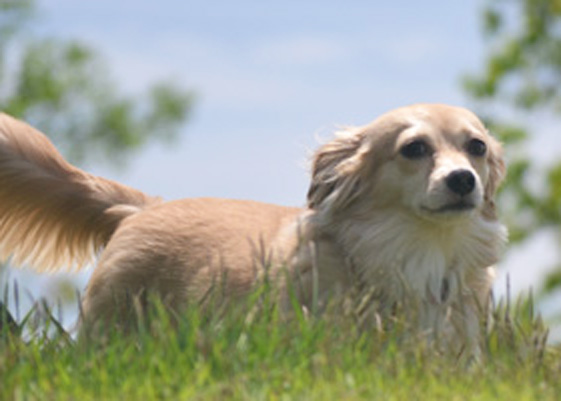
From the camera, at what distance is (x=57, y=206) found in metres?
6.60

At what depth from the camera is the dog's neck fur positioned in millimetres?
5605

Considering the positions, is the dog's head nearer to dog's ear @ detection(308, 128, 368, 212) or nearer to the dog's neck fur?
dog's ear @ detection(308, 128, 368, 212)

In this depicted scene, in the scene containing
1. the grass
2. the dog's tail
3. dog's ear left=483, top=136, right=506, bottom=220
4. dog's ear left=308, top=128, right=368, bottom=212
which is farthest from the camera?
the dog's tail

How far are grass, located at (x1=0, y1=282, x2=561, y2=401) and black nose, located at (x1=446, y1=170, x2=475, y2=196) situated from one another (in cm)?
73

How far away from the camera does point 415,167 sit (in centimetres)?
551

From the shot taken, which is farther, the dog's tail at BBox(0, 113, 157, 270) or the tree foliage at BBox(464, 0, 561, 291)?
the tree foliage at BBox(464, 0, 561, 291)

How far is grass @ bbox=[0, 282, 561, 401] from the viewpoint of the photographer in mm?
3969

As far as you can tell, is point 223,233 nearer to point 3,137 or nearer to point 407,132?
point 407,132

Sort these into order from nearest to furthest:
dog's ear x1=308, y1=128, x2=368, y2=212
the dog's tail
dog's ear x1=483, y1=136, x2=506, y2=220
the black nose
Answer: the black nose → dog's ear x1=308, y1=128, x2=368, y2=212 → dog's ear x1=483, y1=136, x2=506, y2=220 → the dog's tail

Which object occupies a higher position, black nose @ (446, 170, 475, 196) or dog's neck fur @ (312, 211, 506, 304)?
black nose @ (446, 170, 475, 196)

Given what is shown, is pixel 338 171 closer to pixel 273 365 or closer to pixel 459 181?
pixel 459 181

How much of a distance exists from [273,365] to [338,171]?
1925 millimetres

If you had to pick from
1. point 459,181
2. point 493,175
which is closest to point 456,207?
point 459,181

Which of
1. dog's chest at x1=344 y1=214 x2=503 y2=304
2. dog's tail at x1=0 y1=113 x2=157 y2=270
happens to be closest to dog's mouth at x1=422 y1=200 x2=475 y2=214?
dog's chest at x1=344 y1=214 x2=503 y2=304
